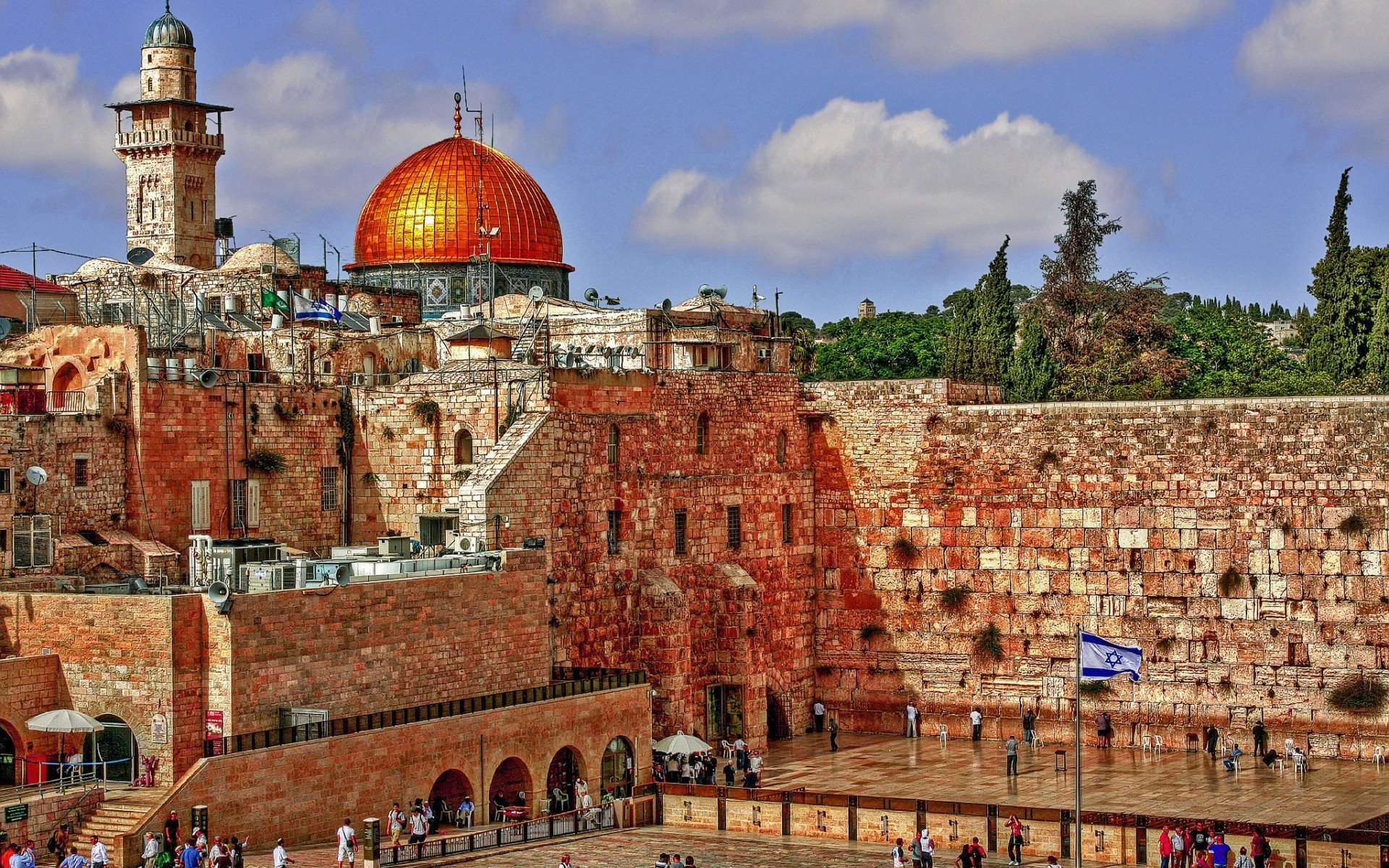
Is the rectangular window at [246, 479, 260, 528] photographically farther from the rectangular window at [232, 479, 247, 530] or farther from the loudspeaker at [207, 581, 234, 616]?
the loudspeaker at [207, 581, 234, 616]

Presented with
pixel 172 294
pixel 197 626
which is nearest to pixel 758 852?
pixel 197 626

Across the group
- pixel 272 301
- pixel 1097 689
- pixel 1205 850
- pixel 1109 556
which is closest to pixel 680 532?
pixel 1109 556

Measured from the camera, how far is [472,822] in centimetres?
3388

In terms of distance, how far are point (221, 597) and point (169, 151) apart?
92.8 feet

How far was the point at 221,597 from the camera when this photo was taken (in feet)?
101

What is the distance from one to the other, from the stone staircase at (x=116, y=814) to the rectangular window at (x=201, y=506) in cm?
832

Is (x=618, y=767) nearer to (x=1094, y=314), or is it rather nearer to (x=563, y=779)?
(x=563, y=779)

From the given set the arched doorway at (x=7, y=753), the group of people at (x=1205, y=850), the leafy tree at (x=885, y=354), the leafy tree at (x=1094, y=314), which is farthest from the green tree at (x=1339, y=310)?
the arched doorway at (x=7, y=753)

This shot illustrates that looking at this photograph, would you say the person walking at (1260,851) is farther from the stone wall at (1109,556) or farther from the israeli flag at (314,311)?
the israeli flag at (314,311)

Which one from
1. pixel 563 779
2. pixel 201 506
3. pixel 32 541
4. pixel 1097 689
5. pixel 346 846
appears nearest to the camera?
pixel 346 846

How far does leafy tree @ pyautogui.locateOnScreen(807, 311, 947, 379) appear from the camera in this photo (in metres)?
71.7

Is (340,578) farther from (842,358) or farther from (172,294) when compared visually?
(842,358)

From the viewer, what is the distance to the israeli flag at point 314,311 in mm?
45094

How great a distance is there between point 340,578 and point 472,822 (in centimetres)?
465
